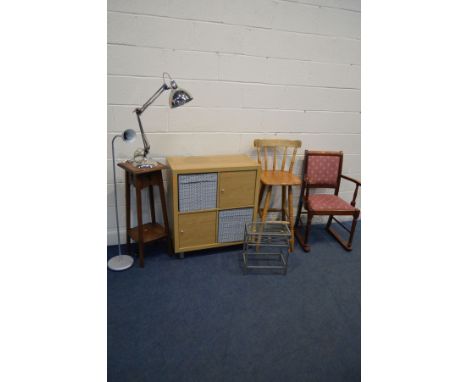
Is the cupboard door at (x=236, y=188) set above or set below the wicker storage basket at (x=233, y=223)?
above

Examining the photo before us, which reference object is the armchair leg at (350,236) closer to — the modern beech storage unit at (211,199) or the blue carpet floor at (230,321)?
the blue carpet floor at (230,321)

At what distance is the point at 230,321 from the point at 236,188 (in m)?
0.98

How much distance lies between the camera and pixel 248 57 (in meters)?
2.42

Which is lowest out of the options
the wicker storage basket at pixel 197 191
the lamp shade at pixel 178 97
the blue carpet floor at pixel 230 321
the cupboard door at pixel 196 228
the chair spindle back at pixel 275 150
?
the blue carpet floor at pixel 230 321

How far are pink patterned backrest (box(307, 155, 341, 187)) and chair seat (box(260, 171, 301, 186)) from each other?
10.3 inches

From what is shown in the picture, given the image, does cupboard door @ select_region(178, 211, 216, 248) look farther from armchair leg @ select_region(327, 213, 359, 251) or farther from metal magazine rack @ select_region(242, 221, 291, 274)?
armchair leg @ select_region(327, 213, 359, 251)

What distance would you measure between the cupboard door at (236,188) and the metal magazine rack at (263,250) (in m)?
0.22

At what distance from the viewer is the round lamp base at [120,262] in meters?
2.20

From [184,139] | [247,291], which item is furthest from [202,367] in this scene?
[184,139]

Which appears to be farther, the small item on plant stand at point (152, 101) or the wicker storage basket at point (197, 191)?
the wicker storage basket at point (197, 191)

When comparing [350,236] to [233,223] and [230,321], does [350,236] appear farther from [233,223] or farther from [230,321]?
[230,321]

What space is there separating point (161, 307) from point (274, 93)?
196 cm

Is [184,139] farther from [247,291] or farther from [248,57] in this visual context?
[247,291]

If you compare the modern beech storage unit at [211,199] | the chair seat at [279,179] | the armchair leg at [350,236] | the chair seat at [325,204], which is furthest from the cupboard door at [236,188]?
the armchair leg at [350,236]
